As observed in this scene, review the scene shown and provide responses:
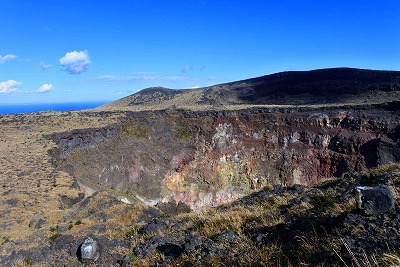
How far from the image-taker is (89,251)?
9.56 m

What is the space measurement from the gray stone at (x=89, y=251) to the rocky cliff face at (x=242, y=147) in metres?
29.4

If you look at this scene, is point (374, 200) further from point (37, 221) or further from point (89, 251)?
point (37, 221)

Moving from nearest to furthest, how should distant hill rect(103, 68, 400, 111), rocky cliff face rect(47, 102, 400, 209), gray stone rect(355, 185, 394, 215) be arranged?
gray stone rect(355, 185, 394, 215) → rocky cliff face rect(47, 102, 400, 209) → distant hill rect(103, 68, 400, 111)

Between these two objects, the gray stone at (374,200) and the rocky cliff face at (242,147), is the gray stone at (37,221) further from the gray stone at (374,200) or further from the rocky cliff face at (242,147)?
the rocky cliff face at (242,147)

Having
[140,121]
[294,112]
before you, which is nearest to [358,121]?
[294,112]

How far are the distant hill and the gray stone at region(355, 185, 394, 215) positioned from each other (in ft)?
194

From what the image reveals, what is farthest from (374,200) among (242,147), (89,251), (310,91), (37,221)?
(310,91)

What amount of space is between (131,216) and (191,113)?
34390 millimetres

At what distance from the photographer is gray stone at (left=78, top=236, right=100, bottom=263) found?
9371 millimetres

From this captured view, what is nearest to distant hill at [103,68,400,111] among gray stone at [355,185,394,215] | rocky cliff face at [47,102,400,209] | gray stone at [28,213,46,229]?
rocky cliff face at [47,102,400,209]

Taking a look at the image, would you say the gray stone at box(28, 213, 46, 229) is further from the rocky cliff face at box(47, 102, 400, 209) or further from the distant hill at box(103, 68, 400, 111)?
the distant hill at box(103, 68, 400, 111)

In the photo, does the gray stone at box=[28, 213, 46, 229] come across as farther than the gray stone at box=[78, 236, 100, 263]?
Yes

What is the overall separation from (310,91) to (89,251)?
74.2 meters

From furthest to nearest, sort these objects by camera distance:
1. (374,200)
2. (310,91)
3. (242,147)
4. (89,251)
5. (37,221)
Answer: (310,91)
(242,147)
(37,221)
(89,251)
(374,200)
